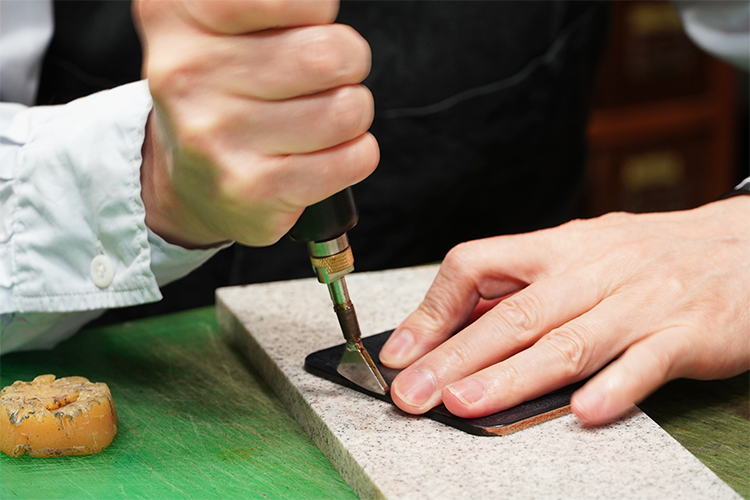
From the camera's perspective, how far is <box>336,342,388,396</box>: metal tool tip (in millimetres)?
670

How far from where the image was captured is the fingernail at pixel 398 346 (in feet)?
2.35

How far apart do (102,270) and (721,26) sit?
1083 mm

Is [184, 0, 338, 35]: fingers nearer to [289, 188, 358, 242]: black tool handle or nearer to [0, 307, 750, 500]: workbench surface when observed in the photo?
[289, 188, 358, 242]: black tool handle

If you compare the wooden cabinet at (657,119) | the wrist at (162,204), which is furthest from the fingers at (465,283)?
the wooden cabinet at (657,119)

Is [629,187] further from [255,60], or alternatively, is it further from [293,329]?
[255,60]

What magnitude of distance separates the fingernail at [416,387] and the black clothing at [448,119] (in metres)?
0.63

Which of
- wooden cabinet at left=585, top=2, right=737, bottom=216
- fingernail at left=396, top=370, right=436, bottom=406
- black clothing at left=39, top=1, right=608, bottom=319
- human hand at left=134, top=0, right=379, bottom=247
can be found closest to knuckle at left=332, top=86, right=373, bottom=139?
human hand at left=134, top=0, right=379, bottom=247

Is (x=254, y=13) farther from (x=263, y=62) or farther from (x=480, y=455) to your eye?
(x=480, y=455)

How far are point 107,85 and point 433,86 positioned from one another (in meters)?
0.54

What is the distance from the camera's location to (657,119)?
2.46 metres

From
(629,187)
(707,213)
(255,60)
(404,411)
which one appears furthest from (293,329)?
(629,187)

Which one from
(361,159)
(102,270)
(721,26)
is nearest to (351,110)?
(361,159)

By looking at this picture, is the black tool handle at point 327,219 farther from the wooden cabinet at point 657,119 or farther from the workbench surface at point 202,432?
the wooden cabinet at point 657,119

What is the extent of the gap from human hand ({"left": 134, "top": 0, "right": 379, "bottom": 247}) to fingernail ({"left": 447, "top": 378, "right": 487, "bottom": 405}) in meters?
0.20
